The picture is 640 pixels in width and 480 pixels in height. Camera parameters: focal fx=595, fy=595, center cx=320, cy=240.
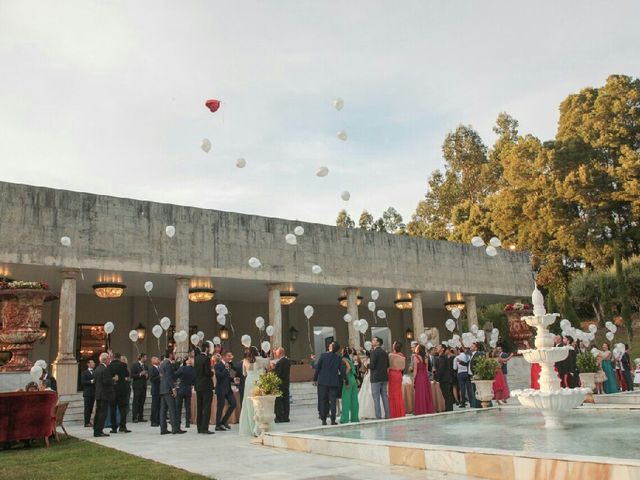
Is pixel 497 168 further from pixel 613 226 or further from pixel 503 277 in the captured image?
pixel 503 277

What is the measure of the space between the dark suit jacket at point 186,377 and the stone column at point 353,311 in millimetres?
10867

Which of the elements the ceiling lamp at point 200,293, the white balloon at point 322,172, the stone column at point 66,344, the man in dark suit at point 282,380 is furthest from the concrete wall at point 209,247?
the man in dark suit at point 282,380

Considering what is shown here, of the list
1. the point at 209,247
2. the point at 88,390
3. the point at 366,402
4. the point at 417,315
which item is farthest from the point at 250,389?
the point at 417,315

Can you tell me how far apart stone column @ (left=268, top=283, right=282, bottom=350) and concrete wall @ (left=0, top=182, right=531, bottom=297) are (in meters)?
0.56

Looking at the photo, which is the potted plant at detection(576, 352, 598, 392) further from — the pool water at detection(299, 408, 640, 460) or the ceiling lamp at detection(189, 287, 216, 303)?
the ceiling lamp at detection(189, 287, 216, 303)

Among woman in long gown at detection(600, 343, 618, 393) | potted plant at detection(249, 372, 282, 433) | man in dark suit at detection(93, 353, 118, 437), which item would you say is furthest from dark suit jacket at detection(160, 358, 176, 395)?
woman in long gown at detection(600, 343, 618, 393)

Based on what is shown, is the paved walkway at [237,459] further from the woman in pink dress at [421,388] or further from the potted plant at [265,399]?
the woman in pink dress at [421,388]

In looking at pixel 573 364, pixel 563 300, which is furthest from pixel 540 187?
pixel 573 364

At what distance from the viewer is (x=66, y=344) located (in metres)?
16.7

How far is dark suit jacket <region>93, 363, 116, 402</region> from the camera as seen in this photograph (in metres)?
11.5

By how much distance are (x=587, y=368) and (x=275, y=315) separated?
33.8ft

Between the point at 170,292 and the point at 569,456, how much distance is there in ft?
63.8

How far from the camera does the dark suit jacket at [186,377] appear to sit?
38.1 feet

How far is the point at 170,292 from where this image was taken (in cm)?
2306
